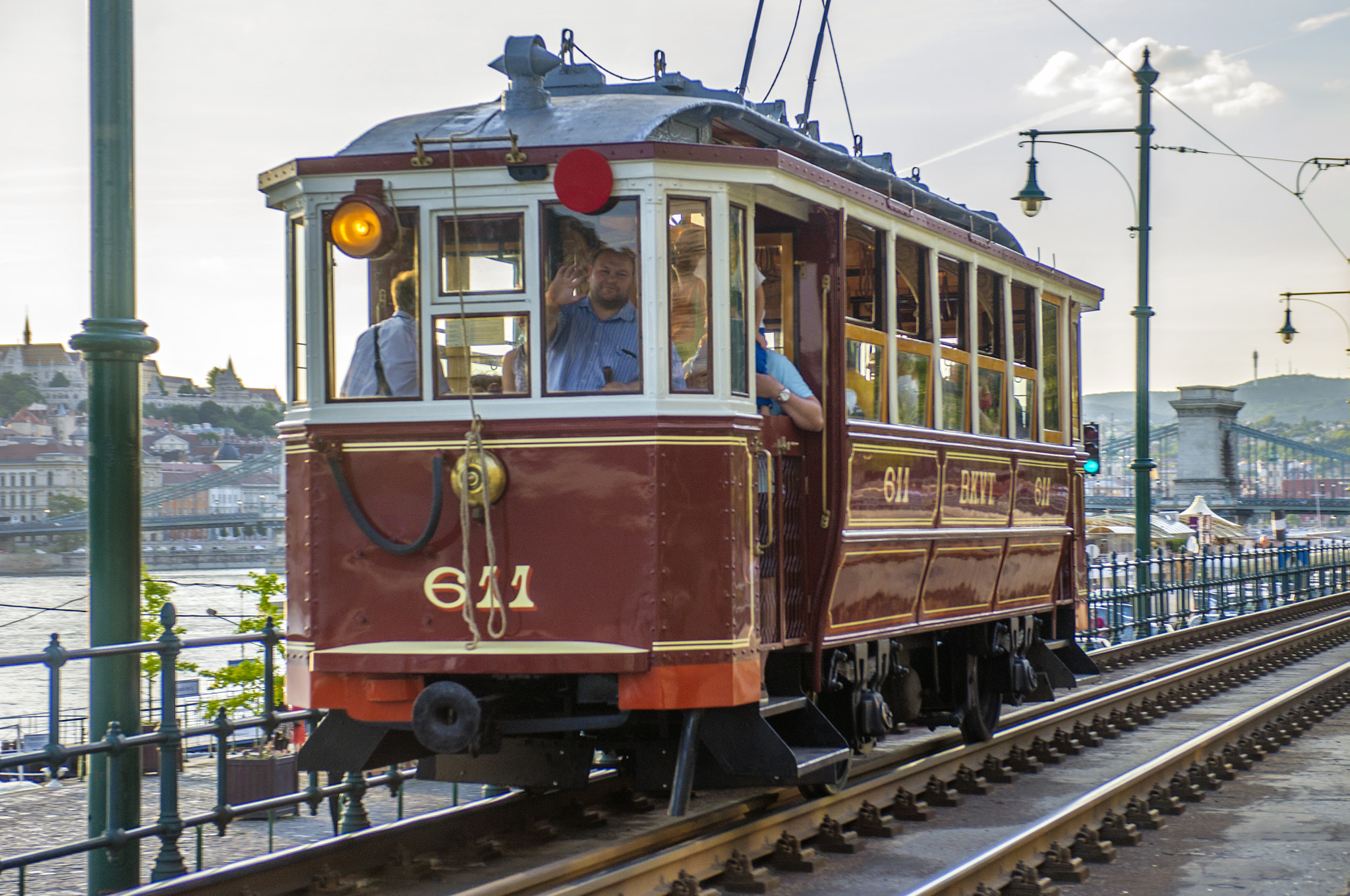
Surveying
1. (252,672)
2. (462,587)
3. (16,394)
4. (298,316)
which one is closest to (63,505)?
(16,394)

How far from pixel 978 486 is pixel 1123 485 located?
110 metres

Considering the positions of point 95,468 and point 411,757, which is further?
point 411,757

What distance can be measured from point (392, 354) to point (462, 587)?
103 centimetres

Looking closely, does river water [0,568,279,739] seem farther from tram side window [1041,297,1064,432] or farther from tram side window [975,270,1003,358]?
tram side window [975,270,1003,358]

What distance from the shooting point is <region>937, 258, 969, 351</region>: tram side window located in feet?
29.1

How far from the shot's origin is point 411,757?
7.33m

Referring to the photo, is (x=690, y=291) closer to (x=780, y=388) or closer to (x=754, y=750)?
(x=780, y=388)

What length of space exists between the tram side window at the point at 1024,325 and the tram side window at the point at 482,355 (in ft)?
14.8

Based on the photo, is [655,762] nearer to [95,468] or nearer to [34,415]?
[95,468]

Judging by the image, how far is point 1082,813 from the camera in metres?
7.89

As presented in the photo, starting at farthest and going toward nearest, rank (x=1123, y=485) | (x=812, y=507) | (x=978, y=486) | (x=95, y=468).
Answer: (x=1123, y=485) → (x=978, y=486) → (x=812, y=507) → (x=95, y=468)

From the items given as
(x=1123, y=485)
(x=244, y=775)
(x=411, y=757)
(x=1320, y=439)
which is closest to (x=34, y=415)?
(x=244, y=775)

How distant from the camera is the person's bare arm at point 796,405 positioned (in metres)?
7.25

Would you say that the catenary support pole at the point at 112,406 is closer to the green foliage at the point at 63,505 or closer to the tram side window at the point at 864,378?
the tram side window at the point at 864,378
